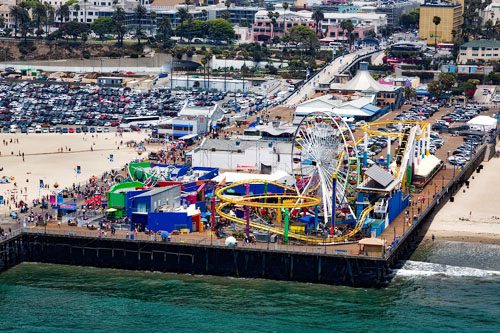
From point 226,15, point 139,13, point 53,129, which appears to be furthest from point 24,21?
point 53,129

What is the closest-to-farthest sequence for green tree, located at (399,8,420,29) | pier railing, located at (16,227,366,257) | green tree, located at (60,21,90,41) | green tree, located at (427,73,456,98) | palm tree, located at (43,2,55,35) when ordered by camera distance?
1. pier railing, located at (16,227,366,257)
2. green tree, located at (427,73,456,98)
3. green tree, located at (60,21,90,41)
4. palm tree, located at (43,2,55,35)
5. green tree, located at (399,8,420,29)

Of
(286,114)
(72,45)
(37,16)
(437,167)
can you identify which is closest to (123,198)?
(437,167)

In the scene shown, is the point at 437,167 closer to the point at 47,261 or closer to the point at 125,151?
the point at 125,151

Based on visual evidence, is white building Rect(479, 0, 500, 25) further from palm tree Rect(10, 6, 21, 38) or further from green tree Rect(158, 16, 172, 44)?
palm tree Rect(10, 6, 21, 38)

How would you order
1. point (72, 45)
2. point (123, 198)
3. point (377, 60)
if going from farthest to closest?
point (72, 45), point (377, 60), point (123, 198)

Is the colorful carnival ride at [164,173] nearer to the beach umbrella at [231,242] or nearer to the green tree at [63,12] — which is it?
the beach umbrella at [231,242]

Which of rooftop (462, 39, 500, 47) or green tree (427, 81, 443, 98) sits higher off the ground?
rooftop (462, 39, 500, 47)

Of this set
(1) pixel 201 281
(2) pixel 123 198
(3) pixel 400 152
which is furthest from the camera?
(3) pixel 400 152

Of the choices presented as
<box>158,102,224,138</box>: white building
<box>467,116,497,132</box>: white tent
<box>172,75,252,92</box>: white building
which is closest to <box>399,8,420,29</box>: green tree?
<box>172,75,252,92</box>: white building
